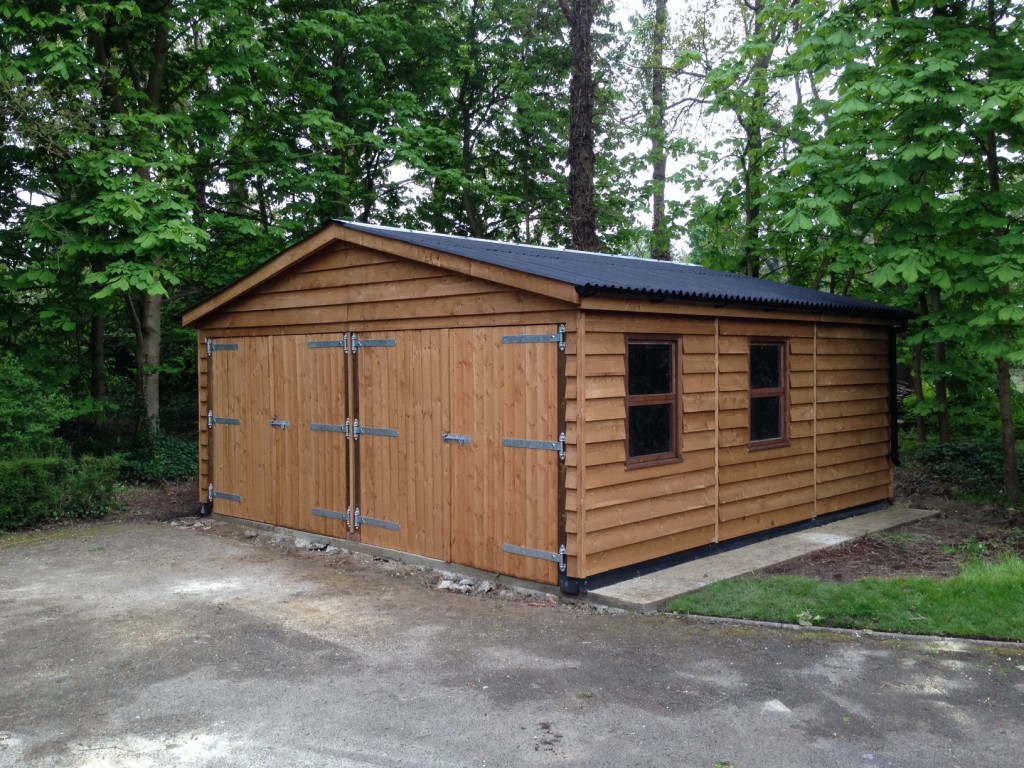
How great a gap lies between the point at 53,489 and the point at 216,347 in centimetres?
256

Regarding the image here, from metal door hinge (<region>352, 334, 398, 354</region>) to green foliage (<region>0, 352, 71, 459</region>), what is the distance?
4950mm

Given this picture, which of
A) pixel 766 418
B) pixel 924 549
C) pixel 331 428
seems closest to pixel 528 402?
pixel 331 428

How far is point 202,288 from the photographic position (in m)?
14.9

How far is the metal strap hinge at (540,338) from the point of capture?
6.55m

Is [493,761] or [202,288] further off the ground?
[202,288]

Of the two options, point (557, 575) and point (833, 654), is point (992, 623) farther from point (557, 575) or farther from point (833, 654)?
point (557, 575)

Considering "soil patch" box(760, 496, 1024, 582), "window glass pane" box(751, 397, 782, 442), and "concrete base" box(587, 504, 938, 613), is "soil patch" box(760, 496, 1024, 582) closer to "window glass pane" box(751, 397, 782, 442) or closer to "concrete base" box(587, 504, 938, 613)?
"concrete base" box(587, 504, 938, 613)

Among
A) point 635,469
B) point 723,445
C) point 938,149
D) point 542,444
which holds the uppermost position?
point 938,149

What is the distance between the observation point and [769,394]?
8.62 metres

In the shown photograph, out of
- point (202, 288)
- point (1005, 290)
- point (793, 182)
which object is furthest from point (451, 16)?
point (1005, 290)

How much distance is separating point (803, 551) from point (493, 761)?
4.94m

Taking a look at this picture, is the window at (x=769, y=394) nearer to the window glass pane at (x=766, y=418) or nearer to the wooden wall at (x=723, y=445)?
the window glass pane at (x=766, y=418)

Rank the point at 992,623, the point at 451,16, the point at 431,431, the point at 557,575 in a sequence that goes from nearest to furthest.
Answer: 1. the point at 992,623
2. the point at 557,575
3. the point at 431,431
4. the point at 451,16

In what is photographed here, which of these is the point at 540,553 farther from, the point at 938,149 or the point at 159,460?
the point at 159,460
